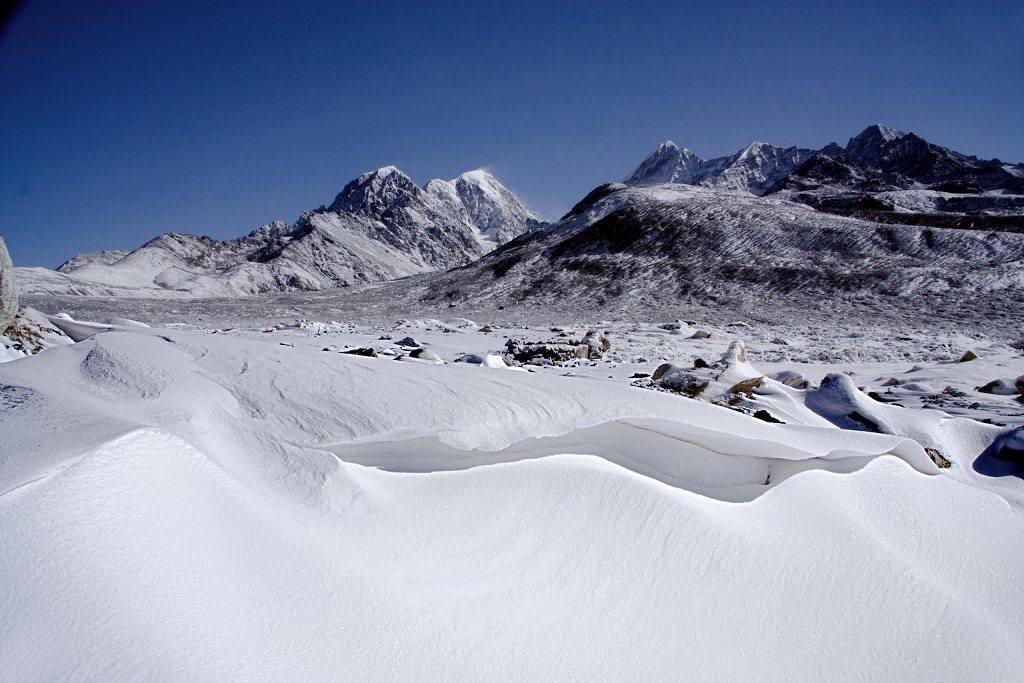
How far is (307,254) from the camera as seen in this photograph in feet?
186

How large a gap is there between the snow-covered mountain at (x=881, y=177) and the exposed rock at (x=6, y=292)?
85.6 ft

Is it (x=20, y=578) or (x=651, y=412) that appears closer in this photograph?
(x=20, y=578)

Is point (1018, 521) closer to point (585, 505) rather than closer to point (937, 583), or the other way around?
point (937, 583)

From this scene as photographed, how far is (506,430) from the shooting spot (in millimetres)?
1990

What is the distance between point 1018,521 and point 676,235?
72.4 ft

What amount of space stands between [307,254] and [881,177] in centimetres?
5383

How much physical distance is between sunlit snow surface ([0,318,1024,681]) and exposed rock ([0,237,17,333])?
2.11 meters

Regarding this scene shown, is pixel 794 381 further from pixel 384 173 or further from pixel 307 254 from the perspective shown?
pixel 384 173

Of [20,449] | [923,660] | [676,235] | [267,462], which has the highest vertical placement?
[676,235]

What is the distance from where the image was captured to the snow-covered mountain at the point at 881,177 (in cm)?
2709

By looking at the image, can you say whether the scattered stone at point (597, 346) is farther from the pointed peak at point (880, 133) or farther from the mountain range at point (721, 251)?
the pointed peak at point (880, 133)

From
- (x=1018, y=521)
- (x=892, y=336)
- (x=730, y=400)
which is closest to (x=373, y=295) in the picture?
(x=892, y=336)

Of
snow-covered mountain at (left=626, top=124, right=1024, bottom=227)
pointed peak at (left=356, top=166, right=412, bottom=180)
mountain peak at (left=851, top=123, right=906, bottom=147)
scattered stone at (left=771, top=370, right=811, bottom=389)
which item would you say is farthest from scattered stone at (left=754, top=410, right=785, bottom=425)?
pointed peak at (left=356, top=166, right=412, bottom=180)

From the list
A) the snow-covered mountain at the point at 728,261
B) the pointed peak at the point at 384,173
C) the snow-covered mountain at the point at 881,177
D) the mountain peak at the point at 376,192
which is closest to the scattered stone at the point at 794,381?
the snow-covered mountain at the point at 728,261
